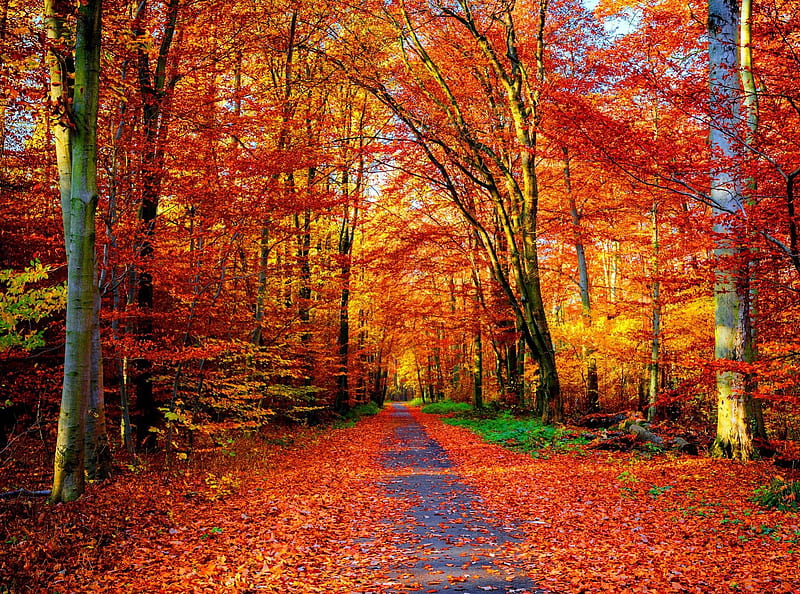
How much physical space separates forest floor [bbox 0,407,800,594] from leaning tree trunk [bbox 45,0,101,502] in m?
0.59

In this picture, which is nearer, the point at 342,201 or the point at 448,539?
the point at 448,539

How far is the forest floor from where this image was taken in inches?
191

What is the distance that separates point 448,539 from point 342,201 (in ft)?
34.3

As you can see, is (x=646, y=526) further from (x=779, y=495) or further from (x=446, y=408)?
(x=446, y=408)

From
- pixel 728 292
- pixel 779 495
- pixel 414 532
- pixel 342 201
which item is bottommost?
pixel 414 532

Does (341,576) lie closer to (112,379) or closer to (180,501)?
(180,501)

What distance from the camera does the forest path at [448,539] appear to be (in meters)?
4.86

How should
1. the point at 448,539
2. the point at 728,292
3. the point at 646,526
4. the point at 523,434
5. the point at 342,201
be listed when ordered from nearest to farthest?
the point at 448,539 → the point at 646,526 → the point at 728,292 → the point at 523,434 → the point at 342,201

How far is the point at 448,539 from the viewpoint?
246 inches

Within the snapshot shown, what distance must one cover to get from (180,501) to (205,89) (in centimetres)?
877

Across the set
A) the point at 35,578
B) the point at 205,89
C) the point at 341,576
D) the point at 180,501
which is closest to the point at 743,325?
the point at 341,576

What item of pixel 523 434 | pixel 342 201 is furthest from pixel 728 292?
pixel 342 201

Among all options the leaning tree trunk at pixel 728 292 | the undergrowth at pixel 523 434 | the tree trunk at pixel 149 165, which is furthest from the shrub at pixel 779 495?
the tree trunk at pixel 149 165

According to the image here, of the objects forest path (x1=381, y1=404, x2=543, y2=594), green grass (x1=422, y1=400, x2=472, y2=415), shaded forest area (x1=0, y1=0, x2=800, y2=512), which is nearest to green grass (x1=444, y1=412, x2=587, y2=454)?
shaded forest area (x1=0, y1=0, x2=800, y2=512)
